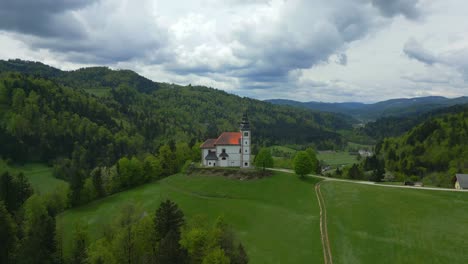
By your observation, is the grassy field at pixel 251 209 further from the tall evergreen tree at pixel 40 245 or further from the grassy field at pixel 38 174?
the grassy field at pixel 38 174

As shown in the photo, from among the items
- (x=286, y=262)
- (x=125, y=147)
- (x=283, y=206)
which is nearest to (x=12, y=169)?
(x=125, y=147)

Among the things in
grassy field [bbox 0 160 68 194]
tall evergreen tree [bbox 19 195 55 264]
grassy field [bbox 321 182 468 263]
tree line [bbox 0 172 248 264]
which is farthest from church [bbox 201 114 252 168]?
grassy field [bbox 0 160 68 194]

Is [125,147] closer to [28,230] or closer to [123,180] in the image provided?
[123,180]

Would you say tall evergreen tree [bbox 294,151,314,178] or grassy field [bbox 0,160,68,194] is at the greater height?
tall evergreen tree [bbox 294,151,314,178]

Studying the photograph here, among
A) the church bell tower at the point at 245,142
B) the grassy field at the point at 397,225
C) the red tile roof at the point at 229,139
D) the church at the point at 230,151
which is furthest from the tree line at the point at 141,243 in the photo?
the church bell tower at the point at 245,142

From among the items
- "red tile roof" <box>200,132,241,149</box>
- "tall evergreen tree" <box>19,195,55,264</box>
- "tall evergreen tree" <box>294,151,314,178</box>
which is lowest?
"tall evergreen tree" <box>19,195,55,264</box>

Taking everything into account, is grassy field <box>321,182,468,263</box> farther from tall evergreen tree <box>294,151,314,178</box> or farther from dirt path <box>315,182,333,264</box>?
tall evergreen tree <box>294,151,314,178</box>

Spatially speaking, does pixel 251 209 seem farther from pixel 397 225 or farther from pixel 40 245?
pixel 40 245
